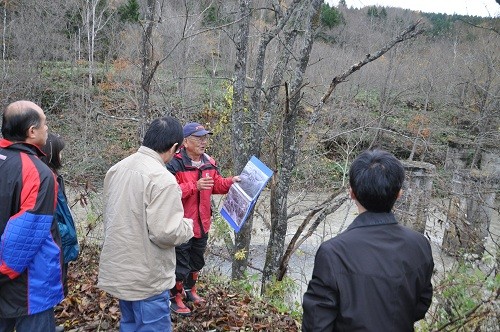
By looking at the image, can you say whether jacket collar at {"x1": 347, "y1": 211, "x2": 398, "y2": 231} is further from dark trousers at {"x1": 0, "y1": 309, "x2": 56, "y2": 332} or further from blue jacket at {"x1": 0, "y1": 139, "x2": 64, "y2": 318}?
dark trousers at {"x1": 0, "y1": 309, "x2": 56, "y2": 332}

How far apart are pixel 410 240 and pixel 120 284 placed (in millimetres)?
1738

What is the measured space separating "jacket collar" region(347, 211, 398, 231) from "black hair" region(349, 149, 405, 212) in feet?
0.08

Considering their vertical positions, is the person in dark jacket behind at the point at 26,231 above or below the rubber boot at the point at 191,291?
above

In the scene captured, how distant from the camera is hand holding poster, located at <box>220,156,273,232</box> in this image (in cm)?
386

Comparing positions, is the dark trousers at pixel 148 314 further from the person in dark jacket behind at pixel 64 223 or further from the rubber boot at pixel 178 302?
the rubber boot at pixel 178 302

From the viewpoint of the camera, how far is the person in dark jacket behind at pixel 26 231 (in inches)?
93.4

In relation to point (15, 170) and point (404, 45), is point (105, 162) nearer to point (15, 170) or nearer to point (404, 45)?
point (15, 170)

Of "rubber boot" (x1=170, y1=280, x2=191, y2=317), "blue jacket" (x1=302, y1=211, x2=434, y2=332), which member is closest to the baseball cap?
"rubber boot" (x1=170, y1=280, x2=191, y2=317)

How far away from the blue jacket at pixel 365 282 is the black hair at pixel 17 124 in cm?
186

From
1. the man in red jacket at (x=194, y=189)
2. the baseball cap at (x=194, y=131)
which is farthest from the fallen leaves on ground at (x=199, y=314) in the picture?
the baseball cap at (x=194, y=131)

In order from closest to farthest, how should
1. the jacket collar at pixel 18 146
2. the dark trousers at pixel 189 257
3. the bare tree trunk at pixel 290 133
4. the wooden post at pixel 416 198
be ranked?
the jacket collar at pixel 18 146 < the dark trousers at pixel 189 257 < the bare tree trunk at pixel 290 133 < the wooden post at pixel 416 198

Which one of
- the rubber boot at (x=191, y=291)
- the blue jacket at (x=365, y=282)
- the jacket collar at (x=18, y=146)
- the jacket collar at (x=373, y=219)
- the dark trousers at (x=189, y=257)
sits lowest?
the rubber boot at (x=191, y=291)

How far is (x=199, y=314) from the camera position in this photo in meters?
4.07

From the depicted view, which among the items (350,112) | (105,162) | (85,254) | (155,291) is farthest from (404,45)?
(155,291)
